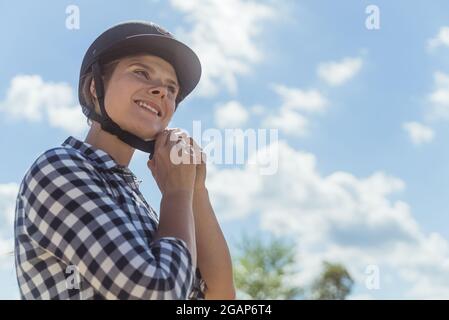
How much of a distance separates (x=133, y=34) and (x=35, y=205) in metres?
1.42

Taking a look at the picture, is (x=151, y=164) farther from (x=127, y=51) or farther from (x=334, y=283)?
(x=334, y=283)

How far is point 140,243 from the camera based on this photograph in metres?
2.51

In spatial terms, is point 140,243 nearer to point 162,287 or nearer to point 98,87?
point 162,287

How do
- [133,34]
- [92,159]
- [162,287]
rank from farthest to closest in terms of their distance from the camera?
[133,34] → [92,159] → [162,287]

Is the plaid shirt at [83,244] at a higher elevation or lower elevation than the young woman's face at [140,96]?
lower

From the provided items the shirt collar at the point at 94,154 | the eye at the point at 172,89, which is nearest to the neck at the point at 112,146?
the shirt collar at the point at 94,154

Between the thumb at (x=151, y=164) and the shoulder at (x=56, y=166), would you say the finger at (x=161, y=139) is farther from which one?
the shoulder at (x=56, y=166)

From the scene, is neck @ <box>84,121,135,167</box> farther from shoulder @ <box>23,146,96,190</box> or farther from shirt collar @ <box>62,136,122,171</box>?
shoulder @ <box>23,146,96,190</box>

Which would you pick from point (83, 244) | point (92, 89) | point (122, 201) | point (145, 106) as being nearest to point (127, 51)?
point (92, 89)

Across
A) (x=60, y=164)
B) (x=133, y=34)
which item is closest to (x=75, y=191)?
(x=60, y=164)

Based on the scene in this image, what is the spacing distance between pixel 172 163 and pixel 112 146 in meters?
0.47

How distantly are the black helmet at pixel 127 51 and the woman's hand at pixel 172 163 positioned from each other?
146 millimetres

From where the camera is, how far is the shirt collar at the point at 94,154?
121 inches
